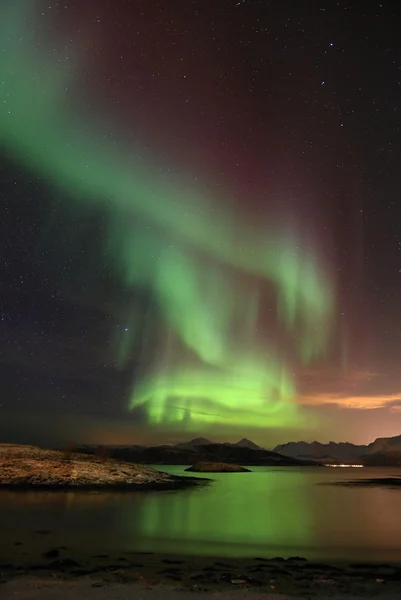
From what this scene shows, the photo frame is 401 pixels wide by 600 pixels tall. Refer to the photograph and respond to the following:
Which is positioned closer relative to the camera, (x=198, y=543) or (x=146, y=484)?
(x=198, y=543)

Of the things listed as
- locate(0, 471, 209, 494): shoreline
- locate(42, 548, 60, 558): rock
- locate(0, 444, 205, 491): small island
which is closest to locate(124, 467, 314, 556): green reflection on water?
locate(42, 548, 60, 558): rock

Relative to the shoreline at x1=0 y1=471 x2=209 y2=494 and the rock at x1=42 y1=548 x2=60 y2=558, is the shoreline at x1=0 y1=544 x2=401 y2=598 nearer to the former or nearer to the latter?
the rock at x1=42 y1=548 x2=60 y2=558

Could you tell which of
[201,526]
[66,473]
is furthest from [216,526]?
[66,473]

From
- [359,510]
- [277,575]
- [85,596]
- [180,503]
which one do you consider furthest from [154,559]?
[359,510]

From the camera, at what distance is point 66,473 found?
6662 centimetres

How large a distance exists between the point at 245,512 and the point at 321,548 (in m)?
20.5

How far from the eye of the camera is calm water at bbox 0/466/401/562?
26.4 meters

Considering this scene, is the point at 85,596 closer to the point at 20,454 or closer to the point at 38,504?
the point at 38,504

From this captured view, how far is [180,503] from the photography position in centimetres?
5028

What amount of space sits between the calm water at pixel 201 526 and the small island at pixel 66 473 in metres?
9.89

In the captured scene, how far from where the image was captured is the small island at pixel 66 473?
62906mm

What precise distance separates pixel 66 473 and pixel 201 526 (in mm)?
37479

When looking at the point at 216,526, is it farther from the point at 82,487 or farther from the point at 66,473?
the point at 66,473

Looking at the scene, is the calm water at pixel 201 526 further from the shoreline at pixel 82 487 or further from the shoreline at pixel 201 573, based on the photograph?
the shoreline at pixel 82 487
